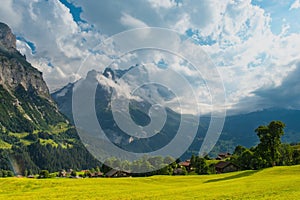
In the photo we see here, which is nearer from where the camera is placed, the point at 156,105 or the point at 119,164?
the point at 156,105

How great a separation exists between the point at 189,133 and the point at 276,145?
51.4 metres

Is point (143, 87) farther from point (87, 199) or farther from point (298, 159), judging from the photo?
point (298, 159)

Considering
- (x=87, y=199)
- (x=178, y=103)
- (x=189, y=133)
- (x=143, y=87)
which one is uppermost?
(x=143, y=87)

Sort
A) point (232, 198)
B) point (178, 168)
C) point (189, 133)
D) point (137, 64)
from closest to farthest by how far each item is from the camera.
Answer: point (232, 198)
point (189, 133)
point (137, 64)
point (178, 168)

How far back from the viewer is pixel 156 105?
5022 centimetres

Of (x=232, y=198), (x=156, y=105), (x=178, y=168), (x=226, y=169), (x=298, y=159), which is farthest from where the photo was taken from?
(x=178, y=168)

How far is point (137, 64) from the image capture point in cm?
4031

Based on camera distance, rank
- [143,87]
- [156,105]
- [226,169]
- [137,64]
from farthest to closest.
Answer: [226,169]
[156,105]
[143,87]
[137,64]

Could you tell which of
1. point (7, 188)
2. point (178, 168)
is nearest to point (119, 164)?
point (178, 168)

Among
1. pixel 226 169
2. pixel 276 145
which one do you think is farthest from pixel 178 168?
pixel 276 145

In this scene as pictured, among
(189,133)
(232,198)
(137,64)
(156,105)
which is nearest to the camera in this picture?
(232,198)

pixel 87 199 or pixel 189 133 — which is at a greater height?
pixel 189 133

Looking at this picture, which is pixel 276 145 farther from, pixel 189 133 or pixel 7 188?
pixel 7 188

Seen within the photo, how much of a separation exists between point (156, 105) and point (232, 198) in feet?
77.8
